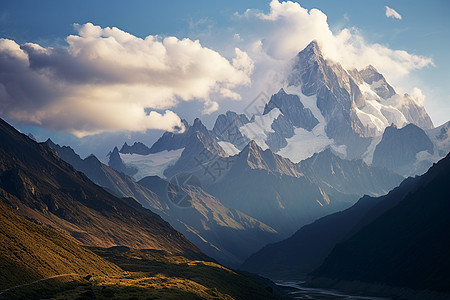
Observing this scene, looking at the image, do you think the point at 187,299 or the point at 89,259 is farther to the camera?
the point at 89,259

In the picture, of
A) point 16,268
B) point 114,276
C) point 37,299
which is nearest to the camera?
point 37,299

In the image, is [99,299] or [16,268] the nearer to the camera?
[99,299]

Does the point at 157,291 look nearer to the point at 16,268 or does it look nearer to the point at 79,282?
the point at 79,282

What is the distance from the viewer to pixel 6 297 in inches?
4200

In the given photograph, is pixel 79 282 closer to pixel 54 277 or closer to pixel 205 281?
pixel 54 277

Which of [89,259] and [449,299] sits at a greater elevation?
[449,299]

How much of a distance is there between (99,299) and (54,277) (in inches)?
958

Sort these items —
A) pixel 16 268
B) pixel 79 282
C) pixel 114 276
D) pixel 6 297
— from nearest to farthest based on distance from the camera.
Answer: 1. pixel 6 297
2. pixel 16 268
3. pixel 79 282
4. pixel 114 276

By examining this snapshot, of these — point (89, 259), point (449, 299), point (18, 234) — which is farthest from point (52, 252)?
point (449, 299)

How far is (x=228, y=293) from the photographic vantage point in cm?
19212

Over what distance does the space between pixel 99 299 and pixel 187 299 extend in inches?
1322

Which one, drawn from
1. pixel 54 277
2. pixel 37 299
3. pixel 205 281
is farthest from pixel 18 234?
pixel 205 281

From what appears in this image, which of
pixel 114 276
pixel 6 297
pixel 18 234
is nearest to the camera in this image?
pixel 6 297

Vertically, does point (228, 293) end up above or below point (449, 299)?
below
